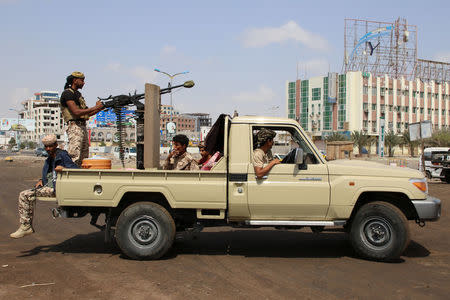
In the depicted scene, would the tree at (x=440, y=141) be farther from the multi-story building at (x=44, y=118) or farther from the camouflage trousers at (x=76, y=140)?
the multi-story building at (x=44, y=118)

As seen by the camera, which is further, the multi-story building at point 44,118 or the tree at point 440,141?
the multi-story building at point 44,118

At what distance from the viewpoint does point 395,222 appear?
617 centimetres

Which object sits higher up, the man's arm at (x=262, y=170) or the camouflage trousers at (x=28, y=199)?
the man's arm at (x=262, y=170)

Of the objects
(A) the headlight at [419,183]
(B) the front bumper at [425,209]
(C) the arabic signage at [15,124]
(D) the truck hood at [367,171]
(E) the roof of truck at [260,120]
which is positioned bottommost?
(B) the front bumper at [425,209]

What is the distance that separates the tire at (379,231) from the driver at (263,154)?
155 cm

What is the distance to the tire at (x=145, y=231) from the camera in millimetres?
6211

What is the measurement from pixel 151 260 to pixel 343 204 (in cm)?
300

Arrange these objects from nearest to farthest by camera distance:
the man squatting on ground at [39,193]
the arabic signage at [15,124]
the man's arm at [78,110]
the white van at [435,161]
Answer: the man squatting on ground at [39,193], the man's arm at [78,110], the white van at [435,161], the arabic signage at [15,124]

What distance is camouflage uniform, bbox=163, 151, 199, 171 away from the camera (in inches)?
276

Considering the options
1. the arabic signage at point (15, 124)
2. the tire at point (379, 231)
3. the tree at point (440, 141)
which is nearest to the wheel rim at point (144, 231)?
the tire at point (379, 231)

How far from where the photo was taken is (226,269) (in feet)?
19.1

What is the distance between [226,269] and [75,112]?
3555 millimetres

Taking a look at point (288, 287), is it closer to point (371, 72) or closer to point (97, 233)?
point (97, 233)

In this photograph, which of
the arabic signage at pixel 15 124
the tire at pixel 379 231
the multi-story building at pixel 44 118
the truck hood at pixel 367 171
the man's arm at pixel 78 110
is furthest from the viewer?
the multi-story building at pixel 44 118
